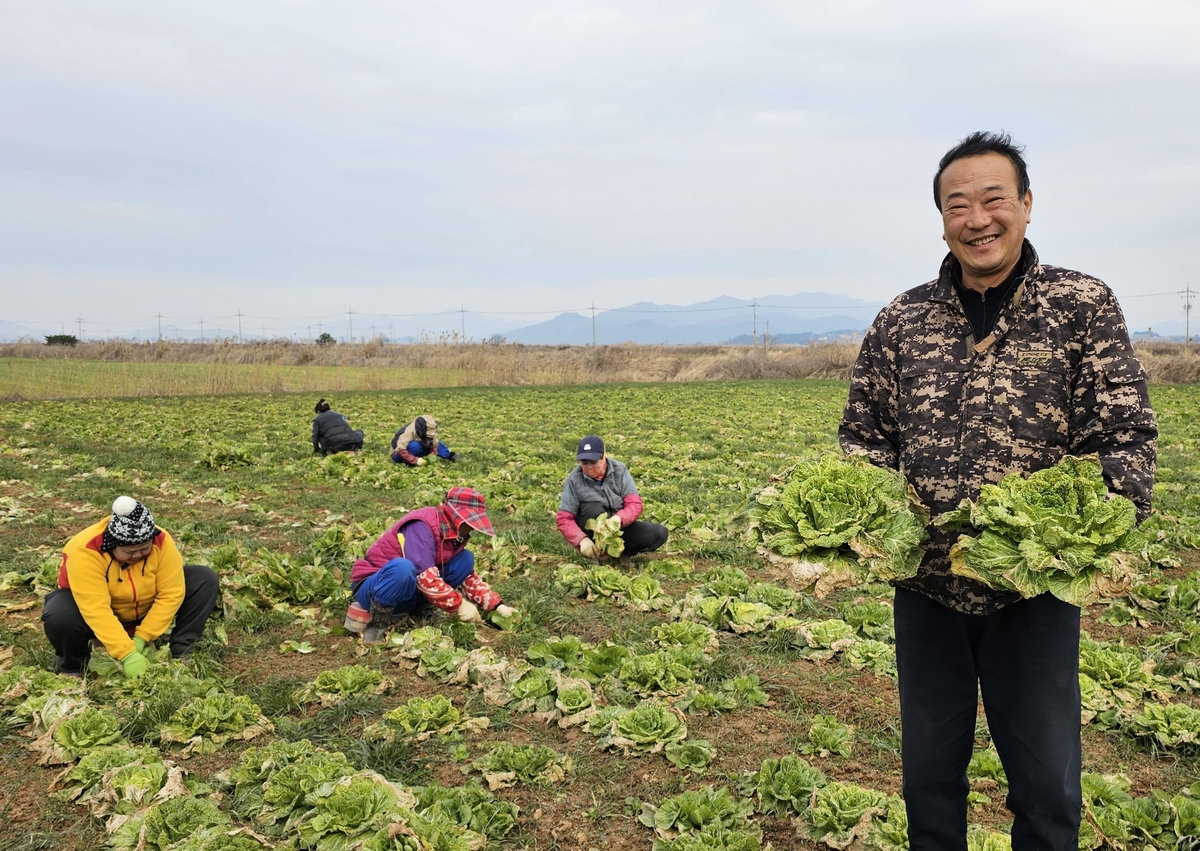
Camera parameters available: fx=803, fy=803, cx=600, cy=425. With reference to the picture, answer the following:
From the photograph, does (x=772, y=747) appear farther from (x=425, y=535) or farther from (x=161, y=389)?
(x=161, y=389)

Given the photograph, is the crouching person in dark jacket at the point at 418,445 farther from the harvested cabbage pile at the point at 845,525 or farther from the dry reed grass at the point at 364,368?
the dry reed grass at the point at 364,368

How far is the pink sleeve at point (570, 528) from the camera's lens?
904cm

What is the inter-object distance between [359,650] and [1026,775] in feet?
17.6

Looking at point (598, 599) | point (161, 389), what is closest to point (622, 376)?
point (161, 389)

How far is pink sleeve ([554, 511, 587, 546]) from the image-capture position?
9039 mm

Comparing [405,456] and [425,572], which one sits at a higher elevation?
[405,456]

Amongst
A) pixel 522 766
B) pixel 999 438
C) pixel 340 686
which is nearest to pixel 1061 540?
pixel 999 438

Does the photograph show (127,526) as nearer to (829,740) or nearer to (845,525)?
(829,740)

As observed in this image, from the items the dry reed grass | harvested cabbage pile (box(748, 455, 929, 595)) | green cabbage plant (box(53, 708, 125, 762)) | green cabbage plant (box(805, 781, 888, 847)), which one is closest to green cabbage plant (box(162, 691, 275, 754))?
green cabbage plant (box(53, 708, 125, 762))

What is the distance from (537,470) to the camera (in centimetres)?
1433

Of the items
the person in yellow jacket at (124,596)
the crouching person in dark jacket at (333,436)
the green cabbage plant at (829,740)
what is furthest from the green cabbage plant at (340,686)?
the crouching person in dark jacket at (333,436)

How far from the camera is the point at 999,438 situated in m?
2.87

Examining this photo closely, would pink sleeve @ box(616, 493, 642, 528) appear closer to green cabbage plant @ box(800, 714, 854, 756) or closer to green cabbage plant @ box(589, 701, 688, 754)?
green cabbage plant @ box(589, 701, 688, 754)

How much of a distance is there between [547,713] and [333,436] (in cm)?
1202
